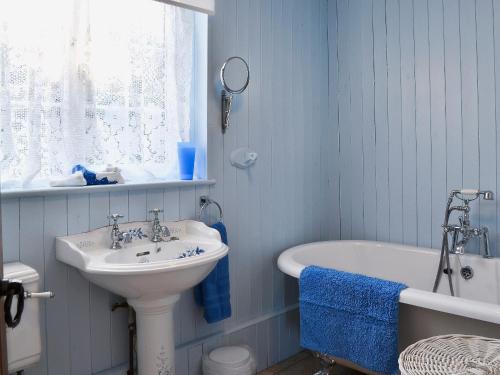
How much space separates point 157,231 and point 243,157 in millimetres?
708

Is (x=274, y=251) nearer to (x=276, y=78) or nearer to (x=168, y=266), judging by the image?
(x=276, y=78)

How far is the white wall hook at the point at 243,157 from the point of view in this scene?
8.55ft

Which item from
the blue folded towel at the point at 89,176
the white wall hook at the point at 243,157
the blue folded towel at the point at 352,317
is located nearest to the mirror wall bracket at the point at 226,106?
the white wall hook at the point at 243,157

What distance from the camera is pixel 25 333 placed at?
165cm

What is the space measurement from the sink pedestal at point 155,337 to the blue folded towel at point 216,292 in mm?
Result: 342

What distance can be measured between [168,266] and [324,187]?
5.70 feet

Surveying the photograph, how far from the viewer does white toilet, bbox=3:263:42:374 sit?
63.5 inches

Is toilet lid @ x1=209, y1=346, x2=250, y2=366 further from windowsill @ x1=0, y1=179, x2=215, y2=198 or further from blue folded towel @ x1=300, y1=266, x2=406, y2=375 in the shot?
windowsill @ x1=0, y1=179, x2=215, y2=198

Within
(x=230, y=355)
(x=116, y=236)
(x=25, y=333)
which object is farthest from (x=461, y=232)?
(x=25, y=333)

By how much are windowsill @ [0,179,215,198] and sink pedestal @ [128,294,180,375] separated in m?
0.49

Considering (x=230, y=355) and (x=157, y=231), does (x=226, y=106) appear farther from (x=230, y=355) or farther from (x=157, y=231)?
(x=230, y=355)

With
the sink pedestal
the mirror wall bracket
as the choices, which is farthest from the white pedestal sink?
the mirror wall bracket

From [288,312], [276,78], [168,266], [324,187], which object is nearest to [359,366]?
[288,312]

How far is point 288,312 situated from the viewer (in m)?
2.96
